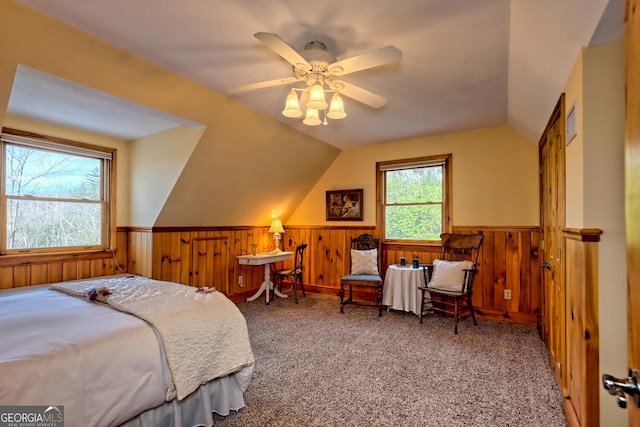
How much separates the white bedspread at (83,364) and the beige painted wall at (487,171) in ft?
11.9

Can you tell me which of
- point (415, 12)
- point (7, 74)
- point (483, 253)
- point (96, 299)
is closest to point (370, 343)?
point (483, 253)

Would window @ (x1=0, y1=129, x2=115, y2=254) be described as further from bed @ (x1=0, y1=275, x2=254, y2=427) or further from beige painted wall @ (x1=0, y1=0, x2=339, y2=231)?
bed @ (x1=0, y1=275, x2=254, y2=427)

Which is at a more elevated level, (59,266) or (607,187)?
(607,187)

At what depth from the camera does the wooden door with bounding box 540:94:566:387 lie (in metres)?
2.13

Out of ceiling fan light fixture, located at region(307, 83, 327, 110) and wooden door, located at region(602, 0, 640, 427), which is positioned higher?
ceiling fan light fixture, located at region(307, 83, 327, 110)

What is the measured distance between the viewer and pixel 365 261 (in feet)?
14.3

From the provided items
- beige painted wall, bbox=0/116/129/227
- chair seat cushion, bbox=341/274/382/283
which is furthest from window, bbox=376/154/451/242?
beige painted wall, bbox=0/116/129/227

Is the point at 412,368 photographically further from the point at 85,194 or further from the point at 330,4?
the point at 85,194

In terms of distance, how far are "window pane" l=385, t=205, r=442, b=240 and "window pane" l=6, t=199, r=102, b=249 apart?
3850mm

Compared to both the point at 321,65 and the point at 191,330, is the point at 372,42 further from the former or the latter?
the point at 191,330

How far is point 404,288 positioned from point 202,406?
2.74m

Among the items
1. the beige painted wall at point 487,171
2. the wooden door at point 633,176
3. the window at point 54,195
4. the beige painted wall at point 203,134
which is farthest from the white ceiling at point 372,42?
the wooden door at point 633,176

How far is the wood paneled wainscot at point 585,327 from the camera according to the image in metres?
1.52

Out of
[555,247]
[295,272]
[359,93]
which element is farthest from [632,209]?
[295,272]
